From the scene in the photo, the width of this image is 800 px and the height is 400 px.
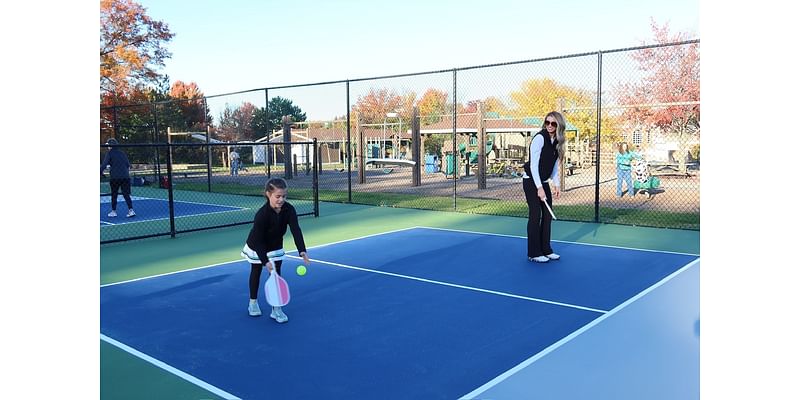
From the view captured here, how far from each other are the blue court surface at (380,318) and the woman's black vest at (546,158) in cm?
113

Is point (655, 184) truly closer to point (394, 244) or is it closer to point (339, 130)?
point (394, 244)

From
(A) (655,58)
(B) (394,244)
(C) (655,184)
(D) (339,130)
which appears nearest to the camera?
(B) (394,244)

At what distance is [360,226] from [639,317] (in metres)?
6.64

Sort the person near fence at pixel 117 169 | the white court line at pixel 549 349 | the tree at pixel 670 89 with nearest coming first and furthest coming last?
the white court line at pixel 549 349, the person near fence at pixel 117 169, the tree at pixel 670 89

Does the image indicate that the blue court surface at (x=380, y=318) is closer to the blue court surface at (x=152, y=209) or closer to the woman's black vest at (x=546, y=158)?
the woman's black vest at (x=546, y=158)

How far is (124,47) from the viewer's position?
29922 mm

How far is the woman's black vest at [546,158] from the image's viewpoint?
7.56 meters

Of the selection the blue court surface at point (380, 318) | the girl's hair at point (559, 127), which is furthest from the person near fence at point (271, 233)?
the girl's hair at point (559, 127)

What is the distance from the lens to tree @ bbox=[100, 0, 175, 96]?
29312mm

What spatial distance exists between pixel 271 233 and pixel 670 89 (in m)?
22.9

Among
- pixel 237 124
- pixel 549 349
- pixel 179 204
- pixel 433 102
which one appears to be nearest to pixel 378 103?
pixel 433 102

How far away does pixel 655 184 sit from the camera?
1664 cm
